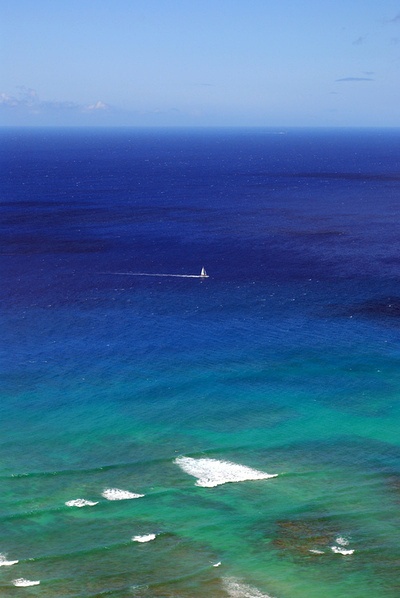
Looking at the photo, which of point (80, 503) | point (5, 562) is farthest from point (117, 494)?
point (5, 562)

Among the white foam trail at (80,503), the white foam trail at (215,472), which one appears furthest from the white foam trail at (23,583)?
the white foam trail at (215,472)

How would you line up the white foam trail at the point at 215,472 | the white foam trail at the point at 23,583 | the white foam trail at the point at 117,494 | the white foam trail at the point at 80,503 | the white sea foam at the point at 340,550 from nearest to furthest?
the white foam trail at the point at 23,583 < the white sea foam at the point at 340,550 < the white foam trail at the point at 80,503 < the white foam trail at the point at 117,494 < the white foam trail at the point at 215,472

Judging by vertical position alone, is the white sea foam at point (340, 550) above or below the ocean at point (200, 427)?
below

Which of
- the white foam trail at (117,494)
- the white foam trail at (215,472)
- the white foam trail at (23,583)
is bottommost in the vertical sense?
the white foam trail at (23,583)

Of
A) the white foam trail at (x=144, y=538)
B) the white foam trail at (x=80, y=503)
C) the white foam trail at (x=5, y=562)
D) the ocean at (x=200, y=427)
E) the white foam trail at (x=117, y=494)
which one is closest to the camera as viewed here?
the white foam trail at (x=5, y=562)

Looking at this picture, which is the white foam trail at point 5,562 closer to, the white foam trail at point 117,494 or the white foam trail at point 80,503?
the white foam trail at point 80,503

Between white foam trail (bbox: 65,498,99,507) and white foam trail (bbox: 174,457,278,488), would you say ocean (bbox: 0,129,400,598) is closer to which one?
white foam trail (bbox: 174,457,278,488)

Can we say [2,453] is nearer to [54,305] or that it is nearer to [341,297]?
[54,305]
